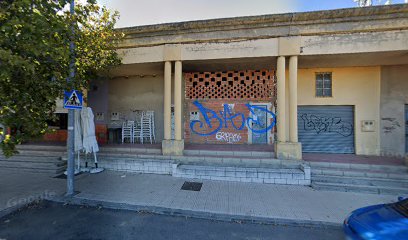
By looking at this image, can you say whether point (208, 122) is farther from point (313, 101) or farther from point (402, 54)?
point (402, 54)

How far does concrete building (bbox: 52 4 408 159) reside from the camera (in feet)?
20.0

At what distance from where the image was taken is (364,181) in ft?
17.7

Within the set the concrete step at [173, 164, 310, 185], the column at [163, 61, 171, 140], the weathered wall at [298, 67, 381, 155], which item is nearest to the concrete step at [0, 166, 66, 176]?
the column at [163, 61, 171, 140]

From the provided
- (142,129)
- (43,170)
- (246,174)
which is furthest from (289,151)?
(43,170)

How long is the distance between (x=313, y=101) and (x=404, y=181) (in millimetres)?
3824

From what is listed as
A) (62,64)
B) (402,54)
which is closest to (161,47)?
(62,64)

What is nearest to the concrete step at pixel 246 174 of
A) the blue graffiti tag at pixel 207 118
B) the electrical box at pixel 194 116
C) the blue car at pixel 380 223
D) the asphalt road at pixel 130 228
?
the asphalt road at pixel 130 228

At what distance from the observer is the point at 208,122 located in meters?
8.86

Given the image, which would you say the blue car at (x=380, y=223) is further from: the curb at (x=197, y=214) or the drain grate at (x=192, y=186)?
the drain grate at (x=192, y=186)

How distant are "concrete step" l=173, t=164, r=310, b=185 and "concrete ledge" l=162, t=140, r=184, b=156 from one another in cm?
64

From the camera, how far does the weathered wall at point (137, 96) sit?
30.9ft

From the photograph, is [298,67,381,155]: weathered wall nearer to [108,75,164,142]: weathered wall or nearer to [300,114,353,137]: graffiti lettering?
[300,114,353,137]: graffiti lettering

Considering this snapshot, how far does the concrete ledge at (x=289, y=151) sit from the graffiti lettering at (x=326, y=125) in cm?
229

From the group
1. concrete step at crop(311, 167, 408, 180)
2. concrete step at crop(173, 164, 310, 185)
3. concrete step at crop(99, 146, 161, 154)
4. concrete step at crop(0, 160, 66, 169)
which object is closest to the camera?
concrete step at crop(311, 167, 408, 180)
